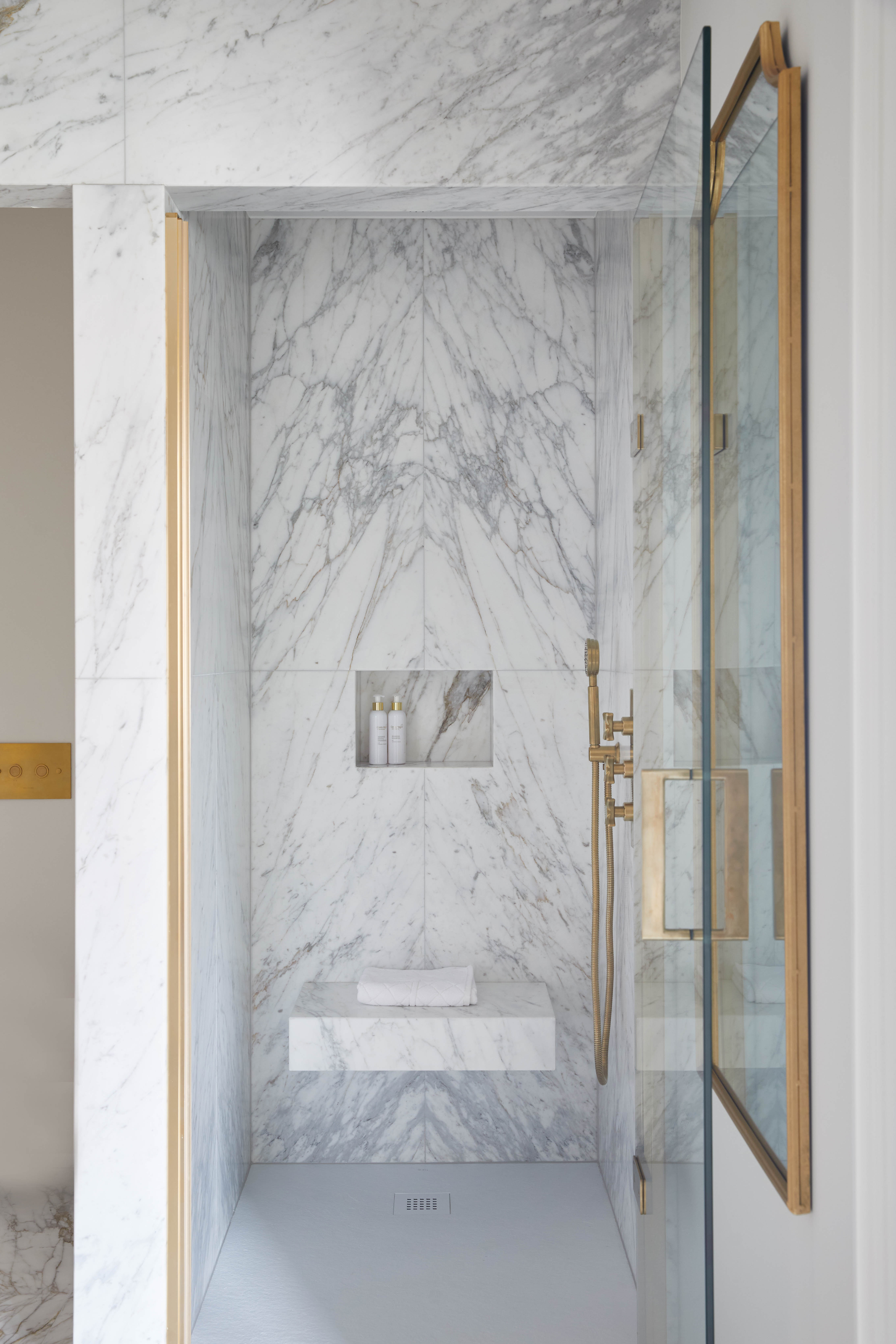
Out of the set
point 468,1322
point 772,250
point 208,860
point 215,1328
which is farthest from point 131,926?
point 772,250

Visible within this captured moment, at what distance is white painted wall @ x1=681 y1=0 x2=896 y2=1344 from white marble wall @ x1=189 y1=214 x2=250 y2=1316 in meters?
1.23

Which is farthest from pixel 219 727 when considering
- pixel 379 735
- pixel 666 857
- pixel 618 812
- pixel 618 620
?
pixel 666 857

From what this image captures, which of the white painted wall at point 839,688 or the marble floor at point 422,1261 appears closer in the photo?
the white painted wall at point 839,688

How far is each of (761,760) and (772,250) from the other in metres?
0.54

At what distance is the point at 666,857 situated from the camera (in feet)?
3.88

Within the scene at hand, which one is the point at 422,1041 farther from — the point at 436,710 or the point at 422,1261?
the point at 436,710

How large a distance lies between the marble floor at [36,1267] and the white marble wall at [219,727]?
0.29 m

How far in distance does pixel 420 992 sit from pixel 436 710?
31.0 inches

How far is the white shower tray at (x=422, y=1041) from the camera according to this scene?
2.53 m

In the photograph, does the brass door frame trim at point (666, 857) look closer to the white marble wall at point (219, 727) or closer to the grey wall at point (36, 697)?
the white marble wall at point (219, 727)

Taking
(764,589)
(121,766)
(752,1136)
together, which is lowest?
(752,1136)

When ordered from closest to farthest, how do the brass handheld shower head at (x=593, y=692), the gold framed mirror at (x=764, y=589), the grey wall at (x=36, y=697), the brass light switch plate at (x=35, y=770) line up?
1. the gold framed mirror at (x=764, y=589)
2. the brass handheld shower head at (x=593, y=692)
3. the grey wall at (x=36, y=697)
4. the brass light switch plate at (x=35, y=770)

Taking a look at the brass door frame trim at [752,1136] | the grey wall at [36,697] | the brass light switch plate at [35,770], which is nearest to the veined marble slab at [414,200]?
the grey wall at [36,697]

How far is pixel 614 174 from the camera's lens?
1752mm
